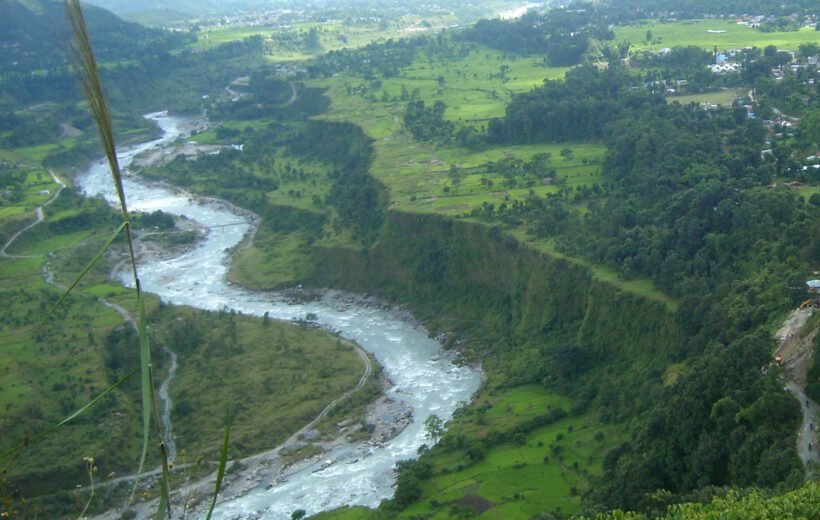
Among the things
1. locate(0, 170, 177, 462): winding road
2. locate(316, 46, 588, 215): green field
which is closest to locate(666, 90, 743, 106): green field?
locate(316, 46, 588, 215): green field

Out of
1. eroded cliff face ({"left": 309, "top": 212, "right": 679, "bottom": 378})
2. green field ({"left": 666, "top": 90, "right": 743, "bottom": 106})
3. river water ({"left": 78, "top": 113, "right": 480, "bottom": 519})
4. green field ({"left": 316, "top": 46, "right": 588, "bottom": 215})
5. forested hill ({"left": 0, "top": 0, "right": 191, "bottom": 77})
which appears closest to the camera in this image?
river water ({"left": 78, "top": 113, "right": 480, "bottom": 519})

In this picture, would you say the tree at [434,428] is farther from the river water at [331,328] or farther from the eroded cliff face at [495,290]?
the eroded cliff face at [495,290]

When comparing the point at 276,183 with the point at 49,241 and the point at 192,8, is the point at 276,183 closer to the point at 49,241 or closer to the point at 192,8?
the point at 49,241

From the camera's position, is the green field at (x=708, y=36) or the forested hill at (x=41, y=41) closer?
the green field at (x=708, y=36)

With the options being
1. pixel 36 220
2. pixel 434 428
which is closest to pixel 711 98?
pixel 434 428

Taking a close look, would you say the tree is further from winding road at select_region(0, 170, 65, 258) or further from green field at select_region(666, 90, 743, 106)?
winding road at select_region(0, 170, 65, 258)

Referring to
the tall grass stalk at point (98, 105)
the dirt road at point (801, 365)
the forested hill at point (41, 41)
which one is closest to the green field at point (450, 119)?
the dirt road at point (801, 365)

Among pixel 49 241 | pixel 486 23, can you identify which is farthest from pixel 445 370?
pixel 486 23
